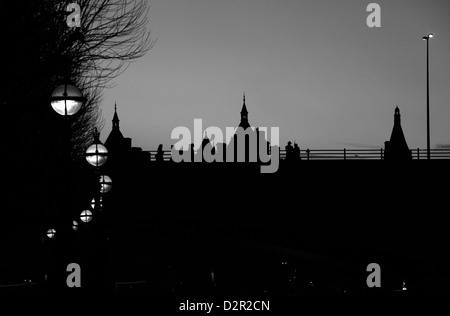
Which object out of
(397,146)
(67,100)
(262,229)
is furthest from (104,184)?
(397,146)

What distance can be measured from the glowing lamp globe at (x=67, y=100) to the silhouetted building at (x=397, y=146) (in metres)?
38.9

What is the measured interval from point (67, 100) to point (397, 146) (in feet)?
181

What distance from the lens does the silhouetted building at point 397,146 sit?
5272 centimetres

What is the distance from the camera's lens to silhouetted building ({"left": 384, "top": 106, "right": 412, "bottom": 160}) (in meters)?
52.7

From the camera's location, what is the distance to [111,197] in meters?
58.5

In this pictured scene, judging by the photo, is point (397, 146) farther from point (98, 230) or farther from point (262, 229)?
point (98, 230)

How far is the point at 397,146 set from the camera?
6600 centimetres

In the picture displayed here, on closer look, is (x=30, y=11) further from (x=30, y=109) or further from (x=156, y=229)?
(x=156, y=229)

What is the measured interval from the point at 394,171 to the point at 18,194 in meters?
29.7

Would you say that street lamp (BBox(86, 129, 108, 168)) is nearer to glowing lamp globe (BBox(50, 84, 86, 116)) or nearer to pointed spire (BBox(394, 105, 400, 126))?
glowing lamp globe (BBox(50, 84, 86, 116))

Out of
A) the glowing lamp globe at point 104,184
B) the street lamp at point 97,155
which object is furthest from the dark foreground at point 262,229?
the street lamp at point 97,155

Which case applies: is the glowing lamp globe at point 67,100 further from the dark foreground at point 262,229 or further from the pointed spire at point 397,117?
the pointed spire at point 397,117

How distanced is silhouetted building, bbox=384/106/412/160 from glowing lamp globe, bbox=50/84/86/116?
3889 cm
